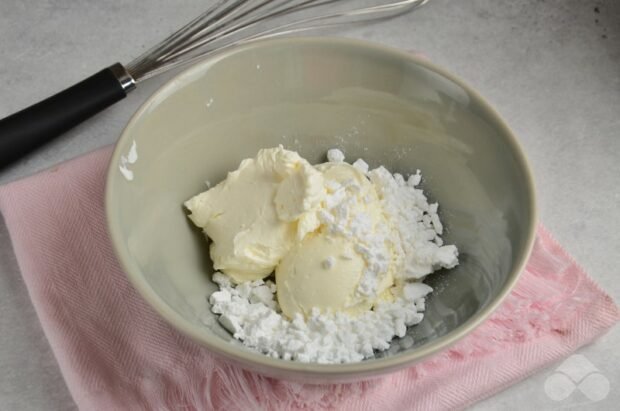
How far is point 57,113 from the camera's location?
942 mm

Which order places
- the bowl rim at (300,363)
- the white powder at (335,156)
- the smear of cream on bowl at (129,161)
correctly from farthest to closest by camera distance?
1. the white powder at (335,156)
2. the smear of cream on bowl at (129,161)
3. the bowl rim at (300,363)

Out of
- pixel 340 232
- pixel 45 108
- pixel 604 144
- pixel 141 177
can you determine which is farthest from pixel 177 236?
pixel 604 144

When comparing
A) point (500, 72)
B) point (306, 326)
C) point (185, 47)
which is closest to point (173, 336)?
point (306, 326)

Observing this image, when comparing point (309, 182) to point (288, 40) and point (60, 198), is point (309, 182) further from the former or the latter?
point (60, 198)

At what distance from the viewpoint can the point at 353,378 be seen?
0.63 m

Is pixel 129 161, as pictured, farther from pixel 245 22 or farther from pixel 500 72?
pixel 500 72

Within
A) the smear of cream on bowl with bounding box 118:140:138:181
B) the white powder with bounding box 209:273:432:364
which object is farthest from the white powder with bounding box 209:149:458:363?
the smear of cream on bowl with bounding box 118:140:138:181

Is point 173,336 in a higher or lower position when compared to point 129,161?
lower

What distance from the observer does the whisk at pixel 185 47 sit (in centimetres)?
93

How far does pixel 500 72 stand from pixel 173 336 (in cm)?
62

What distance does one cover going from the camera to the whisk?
0.93 metres

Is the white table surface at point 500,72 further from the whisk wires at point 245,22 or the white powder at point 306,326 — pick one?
the white powder at point 306,326

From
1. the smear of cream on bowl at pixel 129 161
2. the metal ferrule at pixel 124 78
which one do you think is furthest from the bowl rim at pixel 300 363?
the metal ferrule at pixel 124 78

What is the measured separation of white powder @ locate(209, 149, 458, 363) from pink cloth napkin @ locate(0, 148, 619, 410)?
0.06 m
